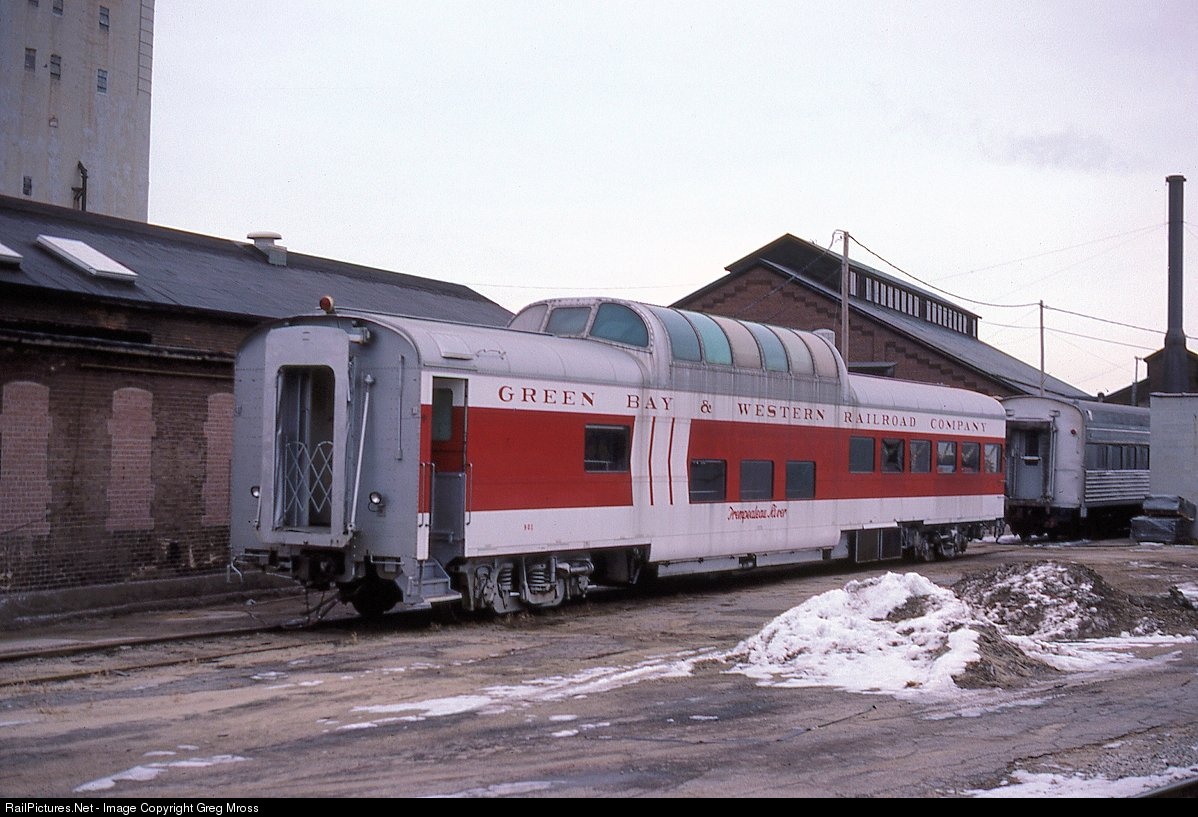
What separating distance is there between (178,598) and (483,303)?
15.8m

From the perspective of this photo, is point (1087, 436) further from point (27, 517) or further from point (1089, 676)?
point (27, 517)

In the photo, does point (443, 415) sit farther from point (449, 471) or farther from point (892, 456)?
point (892, 456)

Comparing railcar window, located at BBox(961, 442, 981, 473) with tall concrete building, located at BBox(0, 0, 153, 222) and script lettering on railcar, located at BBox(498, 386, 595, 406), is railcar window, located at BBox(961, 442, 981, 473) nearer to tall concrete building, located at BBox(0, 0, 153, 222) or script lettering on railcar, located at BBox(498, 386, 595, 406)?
script lettering on railcar, located at BBox(498, 386, 595, 406)

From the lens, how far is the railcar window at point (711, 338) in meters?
19.4

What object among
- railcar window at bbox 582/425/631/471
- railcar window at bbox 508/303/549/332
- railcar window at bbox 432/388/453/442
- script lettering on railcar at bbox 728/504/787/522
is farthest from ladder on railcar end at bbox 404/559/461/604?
script lettering on railcar at bbox 728/504/787/522

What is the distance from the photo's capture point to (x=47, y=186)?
59562mm

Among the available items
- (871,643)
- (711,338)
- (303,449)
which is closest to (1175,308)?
(711,338)

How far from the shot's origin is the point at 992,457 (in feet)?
93.4

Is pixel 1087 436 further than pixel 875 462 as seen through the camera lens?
Yes

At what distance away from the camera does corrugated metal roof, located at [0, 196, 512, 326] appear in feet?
63.1

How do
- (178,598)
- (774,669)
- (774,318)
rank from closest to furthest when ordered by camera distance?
(774,669) → (178,598) → (774,318)

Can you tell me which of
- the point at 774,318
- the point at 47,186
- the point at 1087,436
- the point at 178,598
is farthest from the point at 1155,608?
the point at 47,186

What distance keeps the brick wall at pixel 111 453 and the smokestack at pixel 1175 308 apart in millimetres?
40072

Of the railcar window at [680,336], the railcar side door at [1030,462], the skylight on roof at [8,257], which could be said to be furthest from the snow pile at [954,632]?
the railcar side door at [1030,462]
